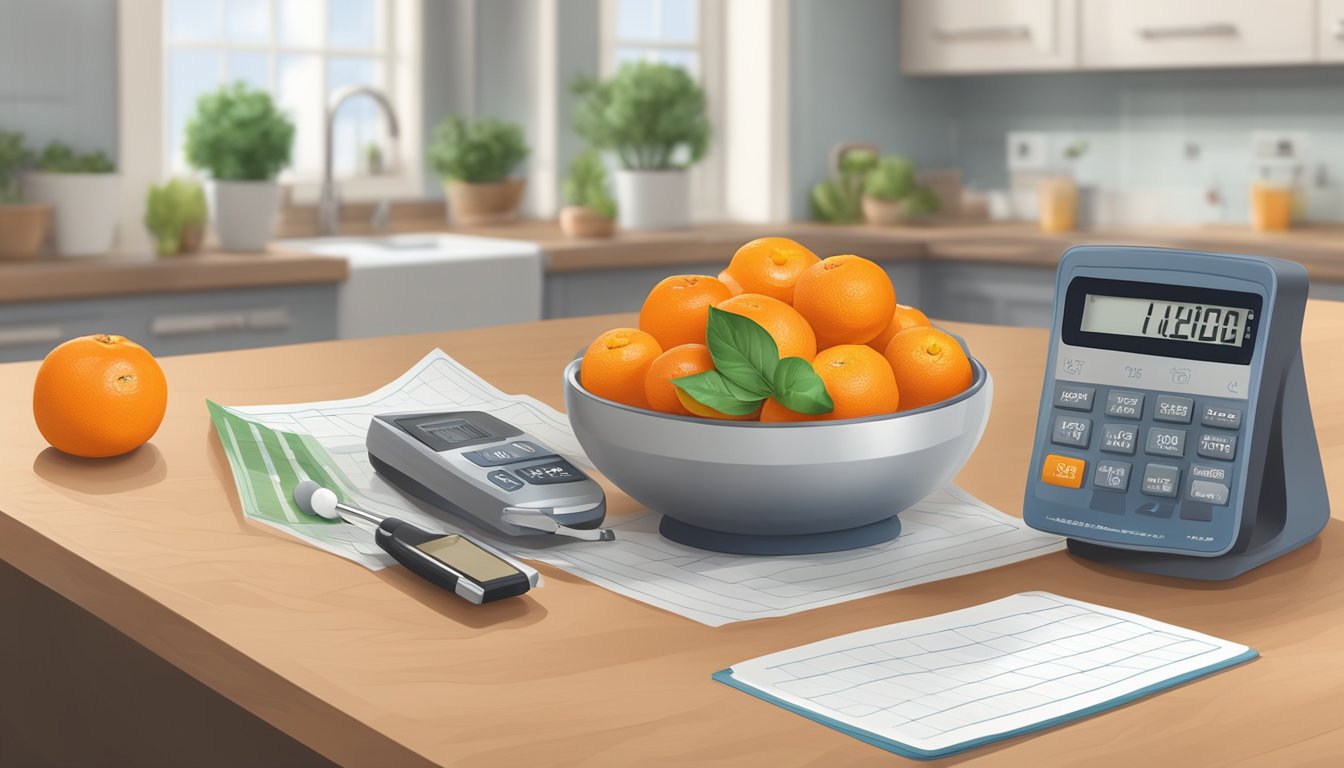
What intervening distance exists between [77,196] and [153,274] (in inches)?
12.9

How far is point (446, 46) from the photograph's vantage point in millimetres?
4059

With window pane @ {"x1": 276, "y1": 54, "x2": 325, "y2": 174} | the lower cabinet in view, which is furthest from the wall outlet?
the lower cabinet

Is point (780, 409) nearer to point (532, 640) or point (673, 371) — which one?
point (673, 371)

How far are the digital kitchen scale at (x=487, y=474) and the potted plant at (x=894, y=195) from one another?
330cm

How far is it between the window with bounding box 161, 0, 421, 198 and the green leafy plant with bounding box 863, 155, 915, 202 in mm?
1313

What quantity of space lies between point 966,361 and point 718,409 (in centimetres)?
18

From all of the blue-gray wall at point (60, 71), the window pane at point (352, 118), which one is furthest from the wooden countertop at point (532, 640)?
the window pane at point (352, 118)

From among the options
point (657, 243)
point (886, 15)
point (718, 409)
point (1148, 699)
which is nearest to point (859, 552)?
point (718, 409)

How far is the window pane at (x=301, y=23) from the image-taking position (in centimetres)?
385

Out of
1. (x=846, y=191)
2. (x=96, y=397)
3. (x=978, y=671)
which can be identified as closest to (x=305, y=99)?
(x=846, y=191)

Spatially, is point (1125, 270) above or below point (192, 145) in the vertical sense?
below

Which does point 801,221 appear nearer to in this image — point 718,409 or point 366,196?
point 366,196

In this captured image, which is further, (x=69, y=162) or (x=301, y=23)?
(x=301, y=23)

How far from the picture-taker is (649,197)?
3.96m
